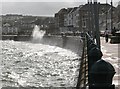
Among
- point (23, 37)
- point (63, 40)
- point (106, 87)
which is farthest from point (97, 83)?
point (23, 37)

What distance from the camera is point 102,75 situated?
408 cm

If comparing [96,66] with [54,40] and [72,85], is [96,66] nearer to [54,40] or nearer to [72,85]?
[72,85]

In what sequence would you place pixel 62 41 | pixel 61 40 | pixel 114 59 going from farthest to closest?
pixel 61 40 < pixel 62 41 < pixel 114 59

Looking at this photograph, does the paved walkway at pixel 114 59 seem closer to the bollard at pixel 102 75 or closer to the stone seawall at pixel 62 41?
the bollard at pixel 102 75

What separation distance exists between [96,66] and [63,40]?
62748 millimetres

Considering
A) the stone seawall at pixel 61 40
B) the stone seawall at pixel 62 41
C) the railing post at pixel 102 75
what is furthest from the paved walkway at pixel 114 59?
the stone seawall at pixel 62 41

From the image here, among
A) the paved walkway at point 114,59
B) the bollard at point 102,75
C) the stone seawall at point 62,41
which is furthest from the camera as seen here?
the stone seawall at point 62,41

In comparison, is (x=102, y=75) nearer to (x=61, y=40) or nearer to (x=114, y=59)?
(x=114, y=59)

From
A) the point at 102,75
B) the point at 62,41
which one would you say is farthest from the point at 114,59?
the point at 62,41

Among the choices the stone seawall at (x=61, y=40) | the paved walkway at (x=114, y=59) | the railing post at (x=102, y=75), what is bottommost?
the stone seawall at (x=61, y=40)

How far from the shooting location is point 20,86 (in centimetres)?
1927

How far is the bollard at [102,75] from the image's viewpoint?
407 cm

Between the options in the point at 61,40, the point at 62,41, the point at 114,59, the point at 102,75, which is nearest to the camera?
the point at 102,75

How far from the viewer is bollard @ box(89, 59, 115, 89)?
13.4 ft
